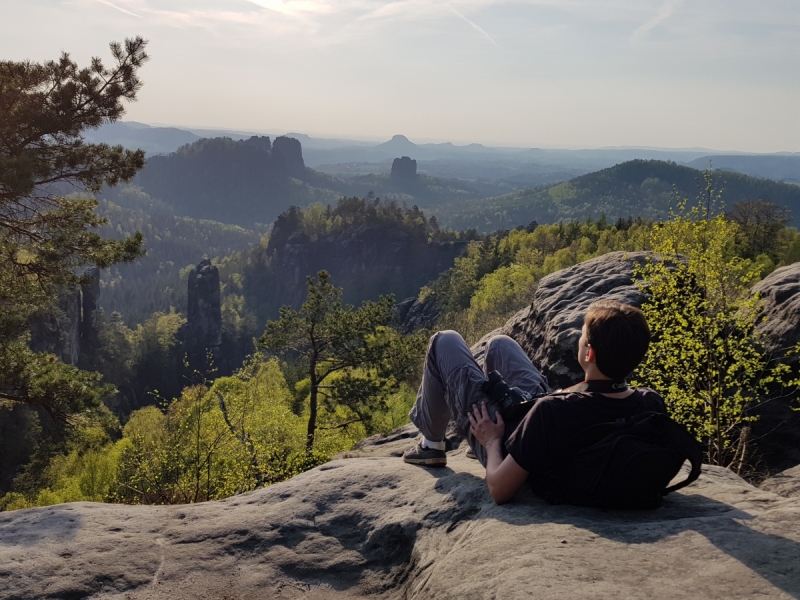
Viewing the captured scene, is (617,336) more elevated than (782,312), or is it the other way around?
(617,336)

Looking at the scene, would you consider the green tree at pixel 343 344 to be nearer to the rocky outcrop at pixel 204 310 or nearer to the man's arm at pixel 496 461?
the man's arm at pixel 496 461

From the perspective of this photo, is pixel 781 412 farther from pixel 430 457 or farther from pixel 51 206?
pixel 51 206

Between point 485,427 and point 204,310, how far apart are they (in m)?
114

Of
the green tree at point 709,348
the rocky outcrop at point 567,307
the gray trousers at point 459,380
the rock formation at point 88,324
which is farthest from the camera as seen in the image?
the rock formation at point 88,324

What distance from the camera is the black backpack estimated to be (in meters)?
3.33

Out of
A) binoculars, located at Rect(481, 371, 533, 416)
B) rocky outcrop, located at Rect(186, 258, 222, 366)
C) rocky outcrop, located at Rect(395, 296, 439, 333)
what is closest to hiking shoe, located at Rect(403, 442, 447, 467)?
binoculars, located at Rect(481, 371, 533, 416)

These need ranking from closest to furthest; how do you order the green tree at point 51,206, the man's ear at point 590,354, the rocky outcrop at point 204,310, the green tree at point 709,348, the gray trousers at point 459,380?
the man's ear at point 590,354 < the gray trousers at point 459,380 < the green tree at point 709,348 < the green tree at point 51,206 < the rocky outcrop at point 204,310

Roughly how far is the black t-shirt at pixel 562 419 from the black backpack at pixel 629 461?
0.06m

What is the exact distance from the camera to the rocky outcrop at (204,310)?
11075 cm

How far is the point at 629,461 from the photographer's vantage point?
130 inches

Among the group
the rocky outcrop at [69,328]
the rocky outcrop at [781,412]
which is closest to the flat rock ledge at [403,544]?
the rocky outcrop at [781,412]

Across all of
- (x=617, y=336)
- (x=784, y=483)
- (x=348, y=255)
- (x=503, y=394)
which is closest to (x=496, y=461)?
(x=503, y=394)

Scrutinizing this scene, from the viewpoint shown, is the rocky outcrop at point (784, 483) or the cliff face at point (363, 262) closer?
the rocky outcrop at point (784, 483)

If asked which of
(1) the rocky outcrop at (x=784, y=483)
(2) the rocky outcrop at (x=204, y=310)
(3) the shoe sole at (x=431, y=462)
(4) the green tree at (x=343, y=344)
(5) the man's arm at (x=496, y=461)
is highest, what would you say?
(5) the man's arm at (x=496, y=461)
